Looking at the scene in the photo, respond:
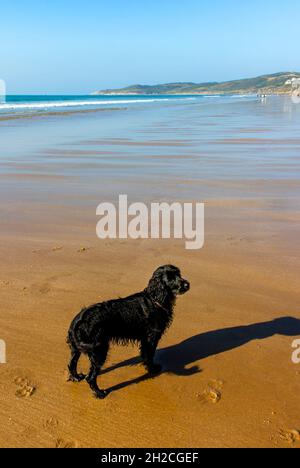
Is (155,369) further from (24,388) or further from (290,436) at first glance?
(290,436)

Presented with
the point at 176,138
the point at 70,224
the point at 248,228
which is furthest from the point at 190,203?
the point at 176,138

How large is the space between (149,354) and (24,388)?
1.16 metres

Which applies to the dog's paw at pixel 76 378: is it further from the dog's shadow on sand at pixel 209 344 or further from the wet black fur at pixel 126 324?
the dog's shadow on sand at pixel 209 344

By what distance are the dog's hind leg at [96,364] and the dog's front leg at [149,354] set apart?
467mm

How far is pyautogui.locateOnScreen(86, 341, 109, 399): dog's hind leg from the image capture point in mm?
Result: 3713

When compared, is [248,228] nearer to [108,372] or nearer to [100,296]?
[100,296]

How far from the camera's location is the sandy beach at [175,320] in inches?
134

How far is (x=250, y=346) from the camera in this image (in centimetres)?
451

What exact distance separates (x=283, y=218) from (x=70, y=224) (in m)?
4.02

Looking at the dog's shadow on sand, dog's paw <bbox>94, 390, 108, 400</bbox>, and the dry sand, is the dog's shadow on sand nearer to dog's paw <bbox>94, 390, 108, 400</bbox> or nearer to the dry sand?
the dry sand

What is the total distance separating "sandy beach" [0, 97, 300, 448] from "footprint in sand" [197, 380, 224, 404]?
14 mm

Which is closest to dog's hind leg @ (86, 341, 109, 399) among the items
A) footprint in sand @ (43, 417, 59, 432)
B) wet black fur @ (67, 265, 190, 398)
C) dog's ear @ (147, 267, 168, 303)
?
wet black fur @ (67, 265, 190, 398)

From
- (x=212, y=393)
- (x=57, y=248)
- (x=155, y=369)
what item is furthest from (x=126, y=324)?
(x=57, y=248)

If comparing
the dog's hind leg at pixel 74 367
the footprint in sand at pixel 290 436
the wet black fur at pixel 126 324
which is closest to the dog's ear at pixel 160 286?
the wet black fur at pixel 126 324
